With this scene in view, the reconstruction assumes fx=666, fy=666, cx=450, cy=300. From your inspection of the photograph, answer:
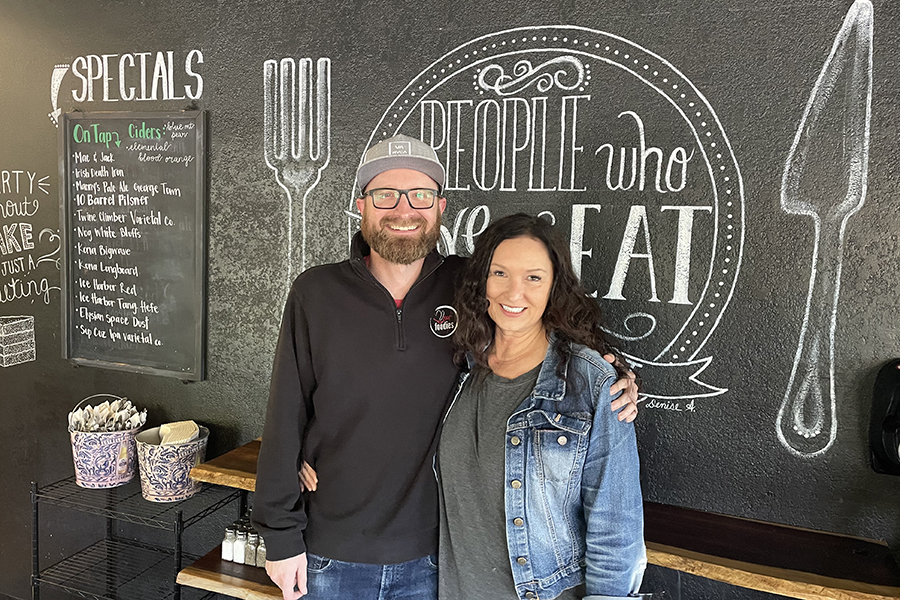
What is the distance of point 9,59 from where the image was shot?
307 cm

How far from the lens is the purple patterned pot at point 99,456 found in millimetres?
2676

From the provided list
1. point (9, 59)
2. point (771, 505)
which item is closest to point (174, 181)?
point (9, 59)

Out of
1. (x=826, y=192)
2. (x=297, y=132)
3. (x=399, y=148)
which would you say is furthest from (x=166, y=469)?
(x=826, y=192)

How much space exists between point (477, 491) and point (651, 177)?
1184mm

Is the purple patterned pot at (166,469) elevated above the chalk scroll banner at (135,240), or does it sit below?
below

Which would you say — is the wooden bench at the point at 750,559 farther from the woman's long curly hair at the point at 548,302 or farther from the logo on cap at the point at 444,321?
the logo on cap at the point at 444,321

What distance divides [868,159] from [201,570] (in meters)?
2.53

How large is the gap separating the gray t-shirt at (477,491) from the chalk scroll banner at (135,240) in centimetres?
157

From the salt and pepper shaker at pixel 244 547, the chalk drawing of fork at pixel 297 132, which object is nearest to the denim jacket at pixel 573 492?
the salt and pepper shaker at pixel 244 547

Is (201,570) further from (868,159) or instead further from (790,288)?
(868,159)

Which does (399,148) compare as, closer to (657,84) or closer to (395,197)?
(395,197)

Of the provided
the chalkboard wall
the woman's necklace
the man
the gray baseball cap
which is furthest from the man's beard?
the chalkboard wall

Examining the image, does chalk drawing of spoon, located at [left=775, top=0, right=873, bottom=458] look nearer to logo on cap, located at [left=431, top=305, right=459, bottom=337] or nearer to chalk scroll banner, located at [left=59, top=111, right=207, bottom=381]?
logo on cap, located at [left=431, top=305, right=459, bottom=337]

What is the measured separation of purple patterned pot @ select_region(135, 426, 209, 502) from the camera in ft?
8.54
